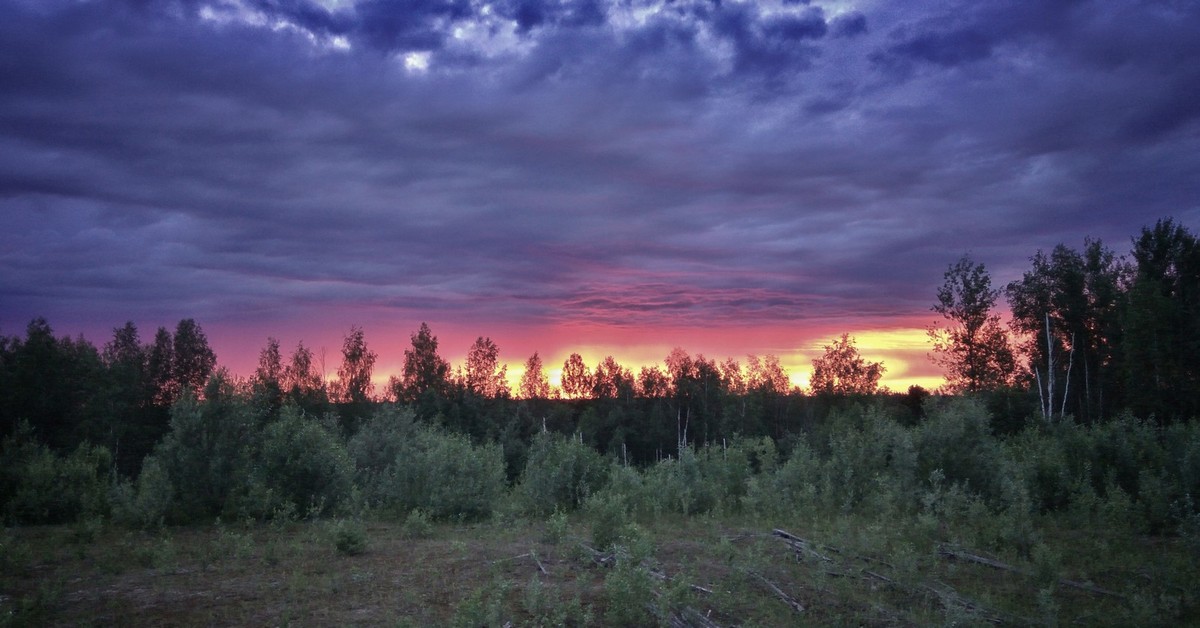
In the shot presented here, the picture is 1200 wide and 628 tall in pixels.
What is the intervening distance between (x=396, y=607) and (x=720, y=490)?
11.3 metres

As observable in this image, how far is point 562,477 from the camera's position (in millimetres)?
18219

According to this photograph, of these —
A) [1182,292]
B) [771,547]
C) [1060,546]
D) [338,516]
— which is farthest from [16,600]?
[1182,292]

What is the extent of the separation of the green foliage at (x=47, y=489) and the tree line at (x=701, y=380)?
4052 millimetres

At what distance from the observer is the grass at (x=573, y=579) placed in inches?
318

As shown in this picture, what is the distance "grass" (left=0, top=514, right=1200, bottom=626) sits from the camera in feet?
26.5

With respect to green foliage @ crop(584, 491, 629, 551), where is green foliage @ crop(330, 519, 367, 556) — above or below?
below

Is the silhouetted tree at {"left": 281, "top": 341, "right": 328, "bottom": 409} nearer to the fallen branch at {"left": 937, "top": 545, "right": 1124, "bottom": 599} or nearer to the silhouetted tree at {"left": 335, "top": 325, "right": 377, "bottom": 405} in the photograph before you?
the silhouetted tree at {"left": 335, "top": 325, "right": 377, "bottom": 405}

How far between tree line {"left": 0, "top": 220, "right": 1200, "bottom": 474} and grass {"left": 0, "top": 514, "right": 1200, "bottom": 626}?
279 inches

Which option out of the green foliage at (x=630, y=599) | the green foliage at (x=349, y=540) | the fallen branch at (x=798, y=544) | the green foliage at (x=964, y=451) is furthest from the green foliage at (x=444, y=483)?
the green foliage at (x=964, y=451)

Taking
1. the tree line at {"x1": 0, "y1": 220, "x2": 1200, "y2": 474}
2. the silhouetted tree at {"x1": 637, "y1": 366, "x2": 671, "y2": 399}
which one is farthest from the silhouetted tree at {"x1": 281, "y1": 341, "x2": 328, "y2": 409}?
the silhouetted tree at {"x1": 637, "y1": 366, "x2": 671, "y2": 399}

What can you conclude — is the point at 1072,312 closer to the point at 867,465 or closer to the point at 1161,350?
the point at 1161,350

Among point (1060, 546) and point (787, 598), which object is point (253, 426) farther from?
point (1060, 546)

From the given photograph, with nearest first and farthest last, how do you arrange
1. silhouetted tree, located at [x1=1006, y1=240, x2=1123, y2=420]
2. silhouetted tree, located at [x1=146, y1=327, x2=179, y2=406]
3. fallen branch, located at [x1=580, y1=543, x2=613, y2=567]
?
fallen branch, located at [x1=580, y1=543, x2=613, y2=567], silhouetted tree, located at [x1=1006, y1=240, x2=1123, y2=420], silhouetted tree, located at [x1=146, y1=327, x2=179, y2=406]

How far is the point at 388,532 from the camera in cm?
1432
